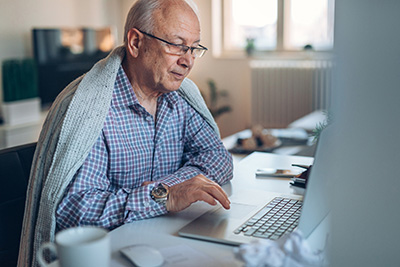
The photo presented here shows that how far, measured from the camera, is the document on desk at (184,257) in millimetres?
874

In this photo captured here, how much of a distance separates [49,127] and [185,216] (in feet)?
1.44

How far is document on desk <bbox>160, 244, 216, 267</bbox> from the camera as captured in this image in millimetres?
874

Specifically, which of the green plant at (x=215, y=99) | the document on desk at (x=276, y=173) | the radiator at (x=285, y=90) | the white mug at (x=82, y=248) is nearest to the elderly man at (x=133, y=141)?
the document on desk at (x=276, y=173)

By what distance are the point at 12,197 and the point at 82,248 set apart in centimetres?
71

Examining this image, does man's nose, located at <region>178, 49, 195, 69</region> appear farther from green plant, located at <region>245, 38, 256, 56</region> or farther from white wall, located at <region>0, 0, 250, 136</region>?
green plant, located at <region>245, 38, 256, 56</region>

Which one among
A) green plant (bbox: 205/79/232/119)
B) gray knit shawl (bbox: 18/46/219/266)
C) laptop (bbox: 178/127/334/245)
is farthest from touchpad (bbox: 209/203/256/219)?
green plant (bbox: 205/79/232/119)

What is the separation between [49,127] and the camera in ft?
4.25

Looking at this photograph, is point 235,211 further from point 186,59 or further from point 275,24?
point 275,24

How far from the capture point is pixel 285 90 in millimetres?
5230

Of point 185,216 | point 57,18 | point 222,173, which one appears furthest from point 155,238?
point 57,18

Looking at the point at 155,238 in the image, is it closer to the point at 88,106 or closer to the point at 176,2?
the point at 88,106

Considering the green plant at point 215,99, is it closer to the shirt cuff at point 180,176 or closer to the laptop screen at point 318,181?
the shirt cuff at point 180,176

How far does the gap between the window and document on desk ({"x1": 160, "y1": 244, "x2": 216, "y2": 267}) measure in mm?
4375

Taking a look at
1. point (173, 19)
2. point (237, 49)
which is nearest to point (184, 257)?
point (173, 19)
